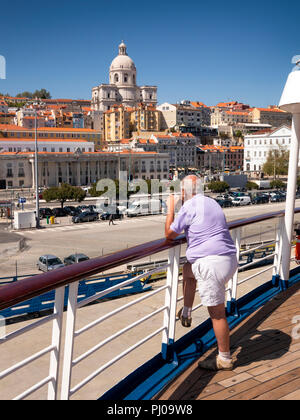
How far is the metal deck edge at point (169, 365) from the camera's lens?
1.89 metres

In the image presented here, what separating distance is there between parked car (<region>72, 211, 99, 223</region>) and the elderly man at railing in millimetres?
28354

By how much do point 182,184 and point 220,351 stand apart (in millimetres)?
A: 897

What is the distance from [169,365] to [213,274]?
0.60 m

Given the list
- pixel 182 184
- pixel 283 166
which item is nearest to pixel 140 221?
pixel 182 184

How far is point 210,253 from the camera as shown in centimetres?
199

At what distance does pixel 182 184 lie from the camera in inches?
86.7

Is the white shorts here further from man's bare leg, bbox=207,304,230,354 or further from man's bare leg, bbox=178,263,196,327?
man's bare leg, bbox=178,263,196,327

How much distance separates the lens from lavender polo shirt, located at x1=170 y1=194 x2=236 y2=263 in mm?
1995

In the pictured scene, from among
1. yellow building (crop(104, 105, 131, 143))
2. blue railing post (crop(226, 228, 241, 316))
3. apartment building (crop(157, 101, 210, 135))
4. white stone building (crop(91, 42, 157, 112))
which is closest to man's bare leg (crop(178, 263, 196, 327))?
blue railing post (crop(226, 228, 241, 316))

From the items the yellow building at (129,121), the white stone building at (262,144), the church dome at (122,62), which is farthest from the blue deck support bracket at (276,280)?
the church dome at (122,62)

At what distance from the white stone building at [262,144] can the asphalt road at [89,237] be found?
41.7 meters

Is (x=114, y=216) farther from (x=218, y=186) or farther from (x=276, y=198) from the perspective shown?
(x=218, y=186)
